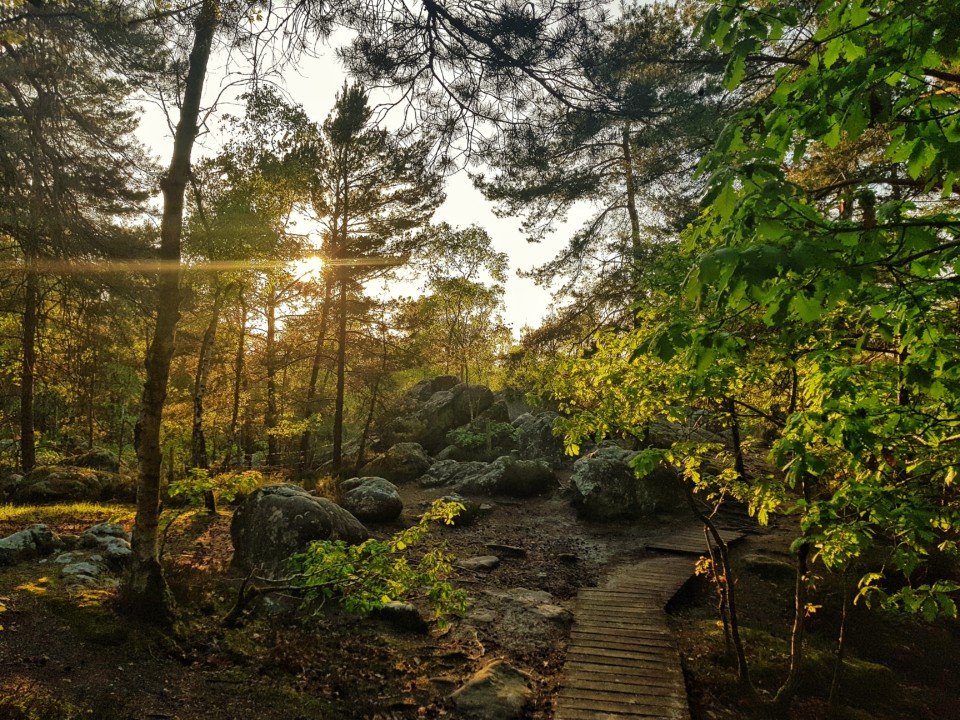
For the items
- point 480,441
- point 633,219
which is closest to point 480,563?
point 480,441

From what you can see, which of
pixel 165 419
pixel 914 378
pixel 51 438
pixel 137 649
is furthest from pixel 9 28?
pixel 51 438

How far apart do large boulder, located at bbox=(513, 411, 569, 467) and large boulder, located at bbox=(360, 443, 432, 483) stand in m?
4.34

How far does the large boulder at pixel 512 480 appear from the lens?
52.3ft

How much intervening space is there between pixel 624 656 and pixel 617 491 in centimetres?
757

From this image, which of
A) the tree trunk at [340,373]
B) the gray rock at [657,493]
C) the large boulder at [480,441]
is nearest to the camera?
the gray rock at [657,493]

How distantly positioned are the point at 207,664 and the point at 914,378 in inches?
263

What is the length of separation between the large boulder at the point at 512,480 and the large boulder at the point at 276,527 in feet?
24.0

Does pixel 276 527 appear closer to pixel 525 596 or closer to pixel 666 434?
pixel 525 596

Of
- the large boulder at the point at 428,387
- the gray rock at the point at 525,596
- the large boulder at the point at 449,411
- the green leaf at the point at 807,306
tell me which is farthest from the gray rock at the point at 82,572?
the large boulder at the point at 428,387

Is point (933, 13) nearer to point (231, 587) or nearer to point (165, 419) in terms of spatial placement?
point (231, 587)

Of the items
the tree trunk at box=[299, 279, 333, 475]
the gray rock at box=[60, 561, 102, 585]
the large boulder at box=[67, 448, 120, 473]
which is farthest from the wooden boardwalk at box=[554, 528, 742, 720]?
the large boulder at box=[67, 448, 120, 473]

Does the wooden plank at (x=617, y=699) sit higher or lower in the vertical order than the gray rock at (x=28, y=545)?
lower

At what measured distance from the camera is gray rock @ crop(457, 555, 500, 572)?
1003 centimetres

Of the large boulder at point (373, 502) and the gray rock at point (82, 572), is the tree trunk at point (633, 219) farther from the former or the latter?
the gray rock at point (82, 572)
